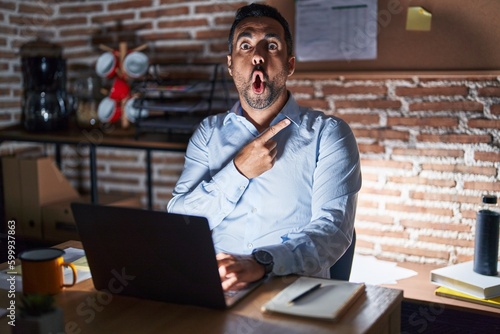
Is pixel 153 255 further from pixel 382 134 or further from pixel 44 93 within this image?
pixel 44 93

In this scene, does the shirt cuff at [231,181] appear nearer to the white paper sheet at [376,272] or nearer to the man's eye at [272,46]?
the man's eye at [272,46]

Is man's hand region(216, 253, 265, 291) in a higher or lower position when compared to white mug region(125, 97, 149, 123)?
lower

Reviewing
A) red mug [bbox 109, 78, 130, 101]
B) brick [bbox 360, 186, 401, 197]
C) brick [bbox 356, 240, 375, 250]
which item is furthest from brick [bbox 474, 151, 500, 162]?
red mug [bbox 109, 78, 130, 101]

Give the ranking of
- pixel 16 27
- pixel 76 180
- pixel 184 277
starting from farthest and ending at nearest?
pixel 76 180 < pixel 16 27 < pixel 184 277

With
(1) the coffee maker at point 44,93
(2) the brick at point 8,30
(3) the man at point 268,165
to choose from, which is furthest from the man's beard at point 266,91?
(2) the brick at point 8,30

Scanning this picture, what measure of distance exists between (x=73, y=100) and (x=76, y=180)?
477 millimetres

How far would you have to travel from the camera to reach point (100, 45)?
314 cm

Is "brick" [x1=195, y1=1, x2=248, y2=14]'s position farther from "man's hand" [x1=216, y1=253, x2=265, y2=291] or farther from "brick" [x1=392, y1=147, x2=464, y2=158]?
"man's hand" [x1=216, y1=253, x2=265, y2=291]

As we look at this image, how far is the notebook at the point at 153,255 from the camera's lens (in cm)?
112

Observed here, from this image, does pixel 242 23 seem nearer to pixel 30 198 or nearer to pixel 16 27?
pixel 30 198

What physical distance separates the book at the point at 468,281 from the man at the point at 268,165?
0.59 meters

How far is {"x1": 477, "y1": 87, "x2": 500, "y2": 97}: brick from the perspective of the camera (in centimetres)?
226

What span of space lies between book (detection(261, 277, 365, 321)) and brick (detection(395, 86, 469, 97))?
4.41ft

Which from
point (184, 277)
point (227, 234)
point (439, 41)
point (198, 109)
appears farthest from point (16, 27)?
point (184, 277)
